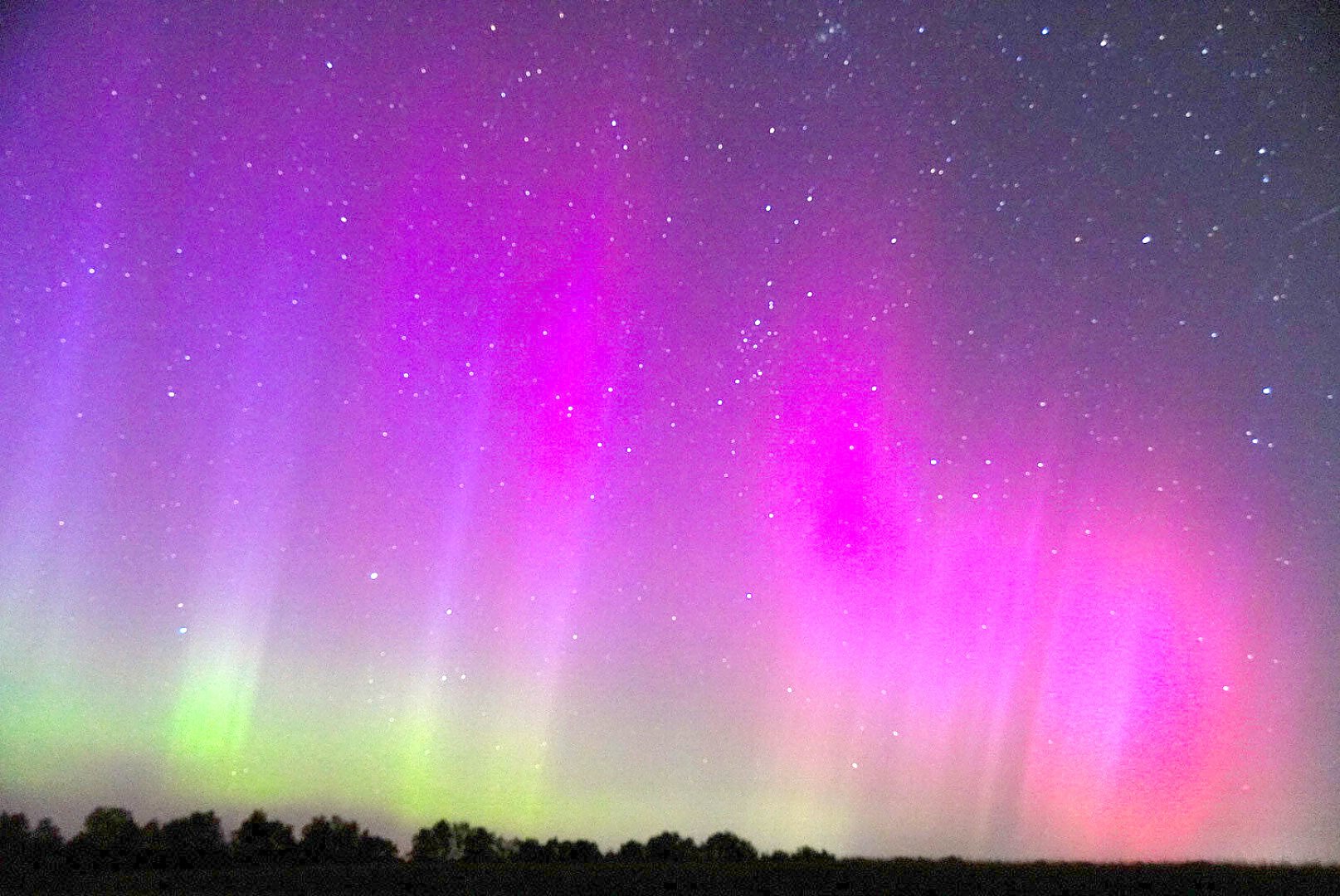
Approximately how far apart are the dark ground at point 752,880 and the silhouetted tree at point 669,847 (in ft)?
7.40

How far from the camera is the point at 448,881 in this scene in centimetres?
1219

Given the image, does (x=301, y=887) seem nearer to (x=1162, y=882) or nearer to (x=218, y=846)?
(x=218, y=846)

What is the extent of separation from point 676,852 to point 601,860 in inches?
54.2

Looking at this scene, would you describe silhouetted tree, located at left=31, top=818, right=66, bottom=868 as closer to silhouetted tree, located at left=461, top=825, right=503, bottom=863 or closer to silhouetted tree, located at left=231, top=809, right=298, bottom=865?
silhouetted tree, located at left=231, top=809, right=298, bottom=865

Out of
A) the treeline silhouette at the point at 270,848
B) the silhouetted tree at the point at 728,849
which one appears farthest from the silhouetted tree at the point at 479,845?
the silhouetted tree at the point at 728,849

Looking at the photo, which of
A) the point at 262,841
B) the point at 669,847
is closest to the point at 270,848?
the point at 262,841

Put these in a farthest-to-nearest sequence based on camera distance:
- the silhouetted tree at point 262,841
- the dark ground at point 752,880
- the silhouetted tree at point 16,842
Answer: the silhouetted tree at point 262,841, the silhouetted tree at point 16,842, the dark ground at point 752,880

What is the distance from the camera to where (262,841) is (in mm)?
17234

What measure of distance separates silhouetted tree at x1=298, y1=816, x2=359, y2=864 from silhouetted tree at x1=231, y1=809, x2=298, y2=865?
0.28 m

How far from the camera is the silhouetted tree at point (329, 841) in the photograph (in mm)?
16656

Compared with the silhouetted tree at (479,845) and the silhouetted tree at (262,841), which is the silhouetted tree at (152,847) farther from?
the silhouetted tree at (479,845)

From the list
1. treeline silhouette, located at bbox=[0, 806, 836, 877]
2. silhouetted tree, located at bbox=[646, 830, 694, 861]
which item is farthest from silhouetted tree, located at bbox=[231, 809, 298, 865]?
silhouetted tree, located at bbox=[646, 830, 694, 861]

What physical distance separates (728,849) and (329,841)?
281 inches

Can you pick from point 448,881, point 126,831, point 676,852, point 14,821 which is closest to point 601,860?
point 676,852
